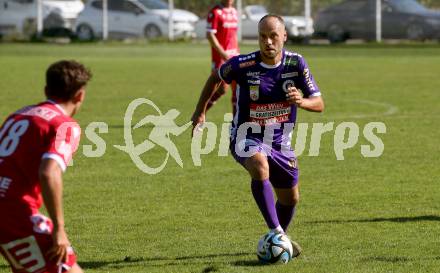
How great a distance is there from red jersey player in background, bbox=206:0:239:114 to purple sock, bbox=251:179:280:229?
8600 millimetres

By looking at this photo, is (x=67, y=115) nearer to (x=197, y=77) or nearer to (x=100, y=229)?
(x=100, y=229)

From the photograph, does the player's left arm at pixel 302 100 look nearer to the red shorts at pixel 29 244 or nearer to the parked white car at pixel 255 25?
the red shorts at pixel 29 244

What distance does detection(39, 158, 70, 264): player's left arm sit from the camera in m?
4.96

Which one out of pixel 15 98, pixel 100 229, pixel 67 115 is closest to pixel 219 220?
pixel 100 229

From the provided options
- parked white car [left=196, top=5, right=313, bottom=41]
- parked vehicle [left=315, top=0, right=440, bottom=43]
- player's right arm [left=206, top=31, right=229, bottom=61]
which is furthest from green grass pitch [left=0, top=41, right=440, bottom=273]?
parked white car [left=196, top=5, right=313, bottom=41]

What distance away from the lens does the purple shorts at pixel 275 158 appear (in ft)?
25.2

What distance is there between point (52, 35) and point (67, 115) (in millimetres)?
40016

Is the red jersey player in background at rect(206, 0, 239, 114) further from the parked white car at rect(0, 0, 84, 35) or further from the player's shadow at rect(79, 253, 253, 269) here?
the parked white car at rect(0, 0, 84, 35)

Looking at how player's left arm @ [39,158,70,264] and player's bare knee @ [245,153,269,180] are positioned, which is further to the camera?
player's bare knee @ [245,153,269,180]

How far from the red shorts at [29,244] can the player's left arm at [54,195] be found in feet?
0.32

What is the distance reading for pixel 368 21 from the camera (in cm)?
4147

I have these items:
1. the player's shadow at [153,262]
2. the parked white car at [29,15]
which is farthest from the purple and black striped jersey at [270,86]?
the parked white car at [29,15]

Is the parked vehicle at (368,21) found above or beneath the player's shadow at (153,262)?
above

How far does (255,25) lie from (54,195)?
40.8 metres
